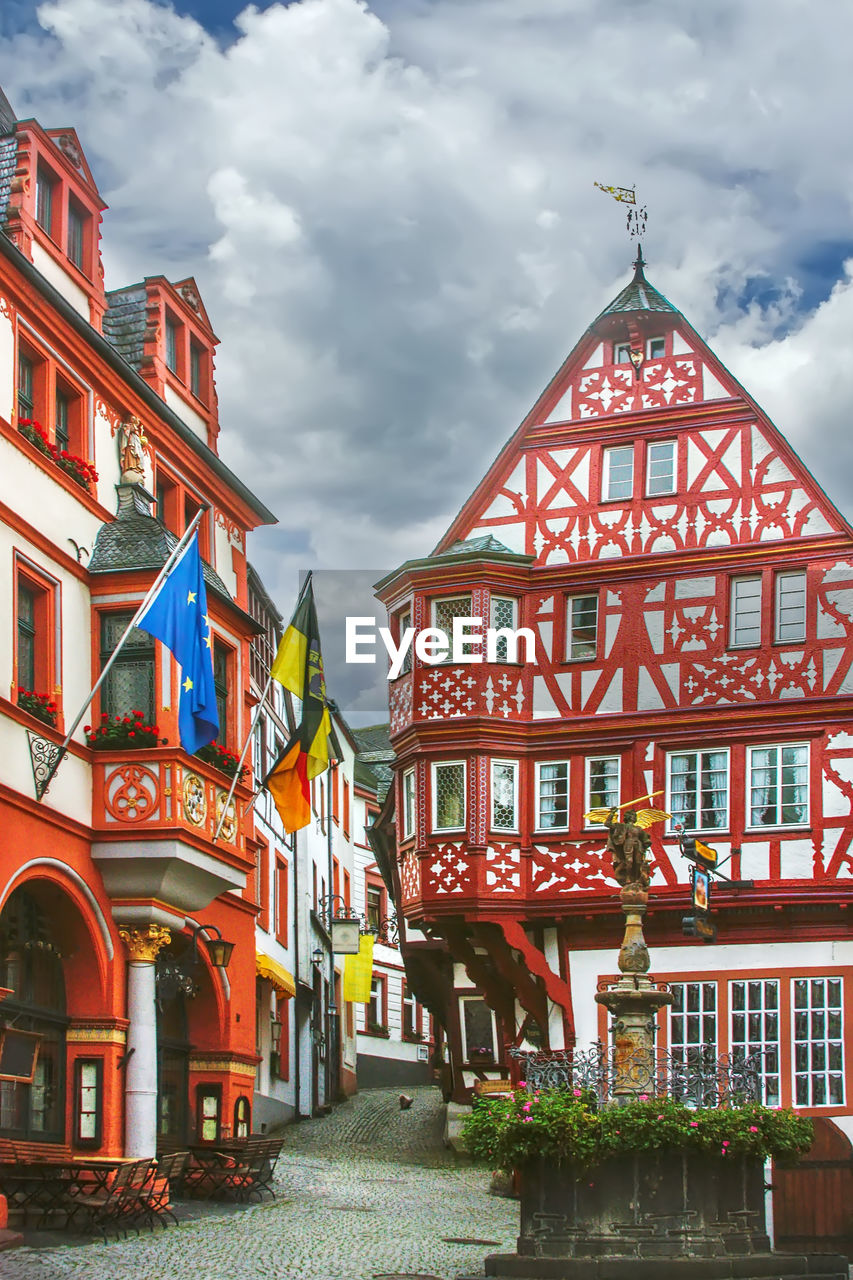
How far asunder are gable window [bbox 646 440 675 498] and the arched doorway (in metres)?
13.7

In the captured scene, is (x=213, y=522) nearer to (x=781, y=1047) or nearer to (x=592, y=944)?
(x=592, y=944)

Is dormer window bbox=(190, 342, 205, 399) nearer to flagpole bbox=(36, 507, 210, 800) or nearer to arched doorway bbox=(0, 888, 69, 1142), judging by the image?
flagpole bbox=(36, 507, 210, 800)

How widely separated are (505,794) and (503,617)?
2961 mm

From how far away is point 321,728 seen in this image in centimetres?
2536

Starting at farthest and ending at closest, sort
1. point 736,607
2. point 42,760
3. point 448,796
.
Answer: point 448,796 < point 736,607 < point 42,760

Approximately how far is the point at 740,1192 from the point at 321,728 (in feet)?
30.9

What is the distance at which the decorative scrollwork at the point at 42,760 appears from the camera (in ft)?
67.7

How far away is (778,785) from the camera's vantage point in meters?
29.2

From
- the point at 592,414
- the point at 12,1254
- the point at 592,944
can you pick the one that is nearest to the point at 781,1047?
the point at 592,944

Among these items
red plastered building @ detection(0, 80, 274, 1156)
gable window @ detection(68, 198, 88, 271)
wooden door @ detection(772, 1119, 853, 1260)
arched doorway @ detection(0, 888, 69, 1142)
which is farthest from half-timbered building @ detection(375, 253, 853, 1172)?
arched doorway @ detection(0, 888, 69, 1142)

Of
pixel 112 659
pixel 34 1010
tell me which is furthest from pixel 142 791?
pixel 34 1010

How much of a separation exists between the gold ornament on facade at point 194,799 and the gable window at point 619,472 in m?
11.0

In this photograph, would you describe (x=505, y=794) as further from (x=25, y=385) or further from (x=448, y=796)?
(x=25, y=385)

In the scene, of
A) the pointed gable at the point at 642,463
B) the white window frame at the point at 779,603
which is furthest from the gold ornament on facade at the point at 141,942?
the white window frame at the point at 779,603
